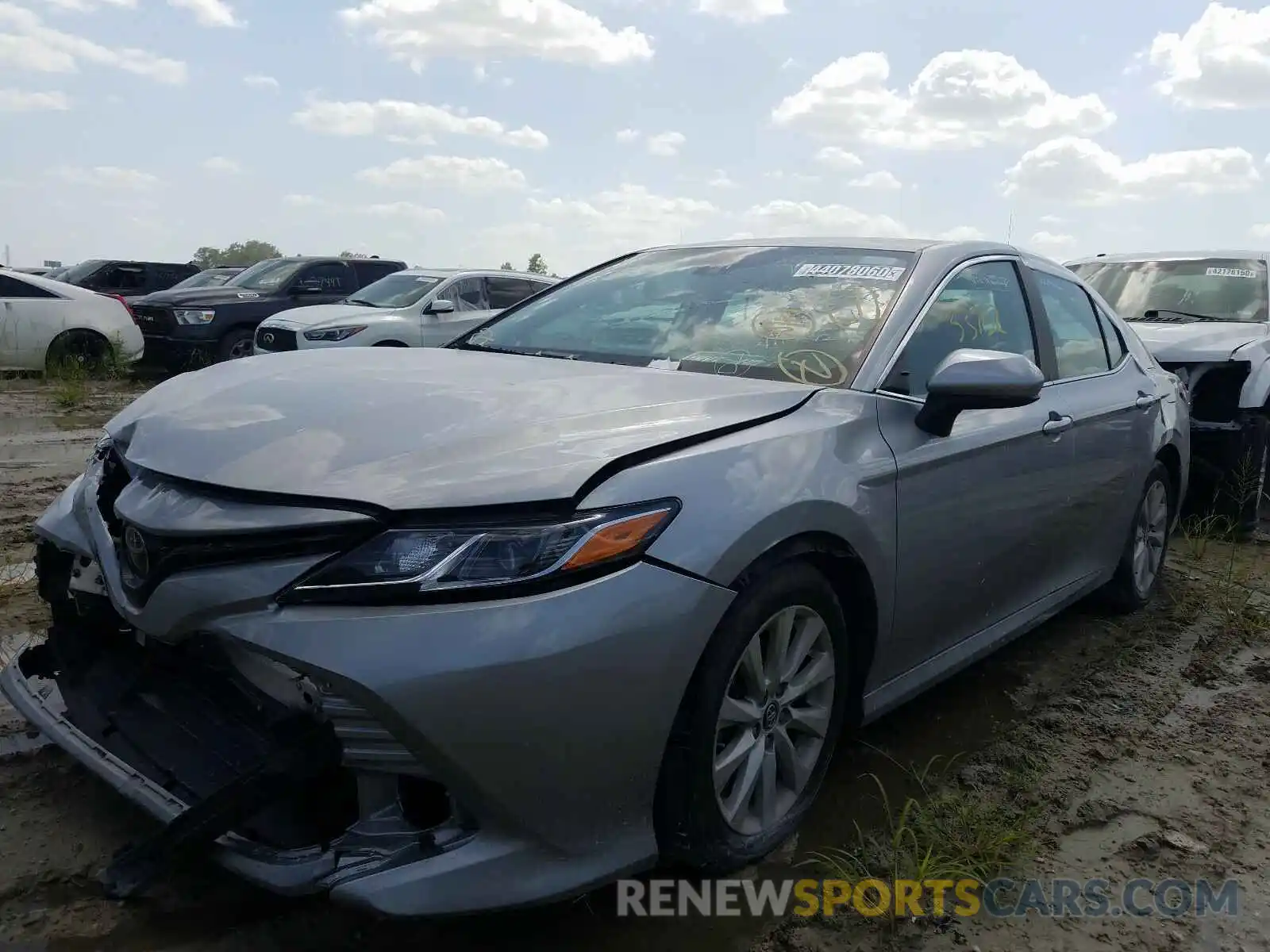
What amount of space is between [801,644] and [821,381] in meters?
0.72

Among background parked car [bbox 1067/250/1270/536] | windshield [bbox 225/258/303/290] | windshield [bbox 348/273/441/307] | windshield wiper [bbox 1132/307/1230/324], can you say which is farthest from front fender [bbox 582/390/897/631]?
windshield [bbox 225/258/303/290]

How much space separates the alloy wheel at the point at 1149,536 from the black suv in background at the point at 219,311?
10.6 metres

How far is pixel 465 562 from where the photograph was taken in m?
1.93

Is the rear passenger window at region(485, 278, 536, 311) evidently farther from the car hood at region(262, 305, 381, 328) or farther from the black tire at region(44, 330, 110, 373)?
the black tire at region(44, 330, 110, 373)

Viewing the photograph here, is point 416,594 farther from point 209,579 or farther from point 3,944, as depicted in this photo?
point 3,944

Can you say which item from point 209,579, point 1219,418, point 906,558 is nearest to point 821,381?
point 906,558

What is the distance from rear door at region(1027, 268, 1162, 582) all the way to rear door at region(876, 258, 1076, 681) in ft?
0.32

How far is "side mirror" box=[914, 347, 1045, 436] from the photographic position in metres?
2.71

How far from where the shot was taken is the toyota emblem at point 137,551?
215 cm

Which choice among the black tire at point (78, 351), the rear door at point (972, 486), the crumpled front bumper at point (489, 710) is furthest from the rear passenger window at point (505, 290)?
the crumpled front bumper at point (489, 710)

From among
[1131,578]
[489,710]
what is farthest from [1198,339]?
[489,710]

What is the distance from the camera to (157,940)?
214 centimetres

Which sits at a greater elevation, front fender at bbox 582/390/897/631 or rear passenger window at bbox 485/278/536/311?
rear passenger window at bbox 485/278/536/311

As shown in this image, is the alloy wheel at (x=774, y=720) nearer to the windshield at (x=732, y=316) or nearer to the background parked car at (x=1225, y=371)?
the windshield at (x=732, y=316)
